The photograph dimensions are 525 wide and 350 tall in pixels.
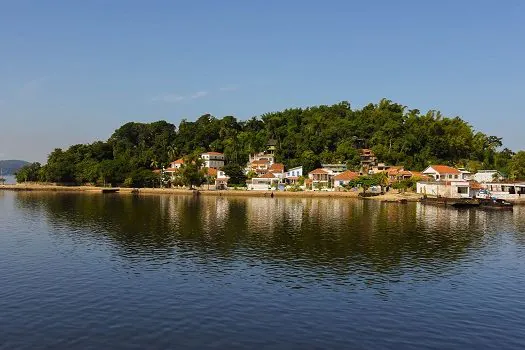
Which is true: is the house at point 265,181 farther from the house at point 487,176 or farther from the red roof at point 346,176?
the house at point 487,176

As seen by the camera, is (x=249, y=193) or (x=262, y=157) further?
(x=262, y=157)

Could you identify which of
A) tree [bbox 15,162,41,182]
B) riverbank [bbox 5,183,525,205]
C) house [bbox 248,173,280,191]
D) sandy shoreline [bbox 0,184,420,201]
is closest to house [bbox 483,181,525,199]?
riverbank [bbox 5,183,525,205]

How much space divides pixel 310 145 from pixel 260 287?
138 meters

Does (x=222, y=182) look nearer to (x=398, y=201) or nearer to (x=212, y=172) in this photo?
(x=212, y=172)

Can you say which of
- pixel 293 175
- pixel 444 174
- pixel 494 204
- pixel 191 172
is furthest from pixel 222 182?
pixel 494 204

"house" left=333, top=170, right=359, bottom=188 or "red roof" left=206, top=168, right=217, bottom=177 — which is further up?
"red roof" left=206, top=168, right=217, bottom=177

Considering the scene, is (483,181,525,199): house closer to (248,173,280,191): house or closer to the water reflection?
the water reflection

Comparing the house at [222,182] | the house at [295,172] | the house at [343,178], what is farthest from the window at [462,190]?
the house at [222,182]

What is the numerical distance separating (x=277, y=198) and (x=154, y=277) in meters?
90.1

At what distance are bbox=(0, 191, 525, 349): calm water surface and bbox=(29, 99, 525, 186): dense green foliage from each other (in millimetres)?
90986

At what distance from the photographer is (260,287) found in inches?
1321

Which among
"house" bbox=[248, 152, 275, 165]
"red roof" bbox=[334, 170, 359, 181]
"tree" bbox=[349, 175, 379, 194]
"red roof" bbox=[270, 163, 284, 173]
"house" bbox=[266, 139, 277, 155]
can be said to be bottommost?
"tree" bbox=[349, 175, 379, 194]

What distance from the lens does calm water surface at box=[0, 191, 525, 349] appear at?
2438 cm

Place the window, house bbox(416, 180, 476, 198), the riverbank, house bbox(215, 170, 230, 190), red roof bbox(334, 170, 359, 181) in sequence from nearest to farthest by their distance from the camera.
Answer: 1. house bbox(416, 180, 476, 198)
2. the window
3. the riverbank
4. red roof bbox(334, 170, 359, 181)
5. house bbox(215, 170, 230, 190)
